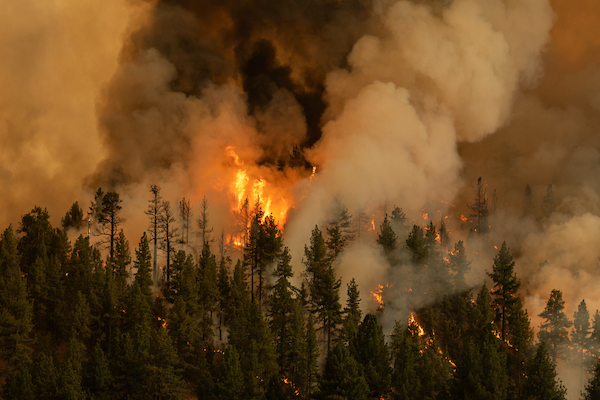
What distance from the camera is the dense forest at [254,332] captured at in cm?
5528

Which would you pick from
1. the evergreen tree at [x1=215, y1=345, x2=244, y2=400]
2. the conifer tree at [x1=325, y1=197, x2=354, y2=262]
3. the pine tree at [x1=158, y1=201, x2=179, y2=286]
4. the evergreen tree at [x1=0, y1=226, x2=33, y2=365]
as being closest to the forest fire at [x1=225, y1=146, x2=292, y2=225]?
the pine tree at [x1=158, y1=201, x2=179, y2=286]

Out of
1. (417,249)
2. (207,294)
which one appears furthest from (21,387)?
(417,249)

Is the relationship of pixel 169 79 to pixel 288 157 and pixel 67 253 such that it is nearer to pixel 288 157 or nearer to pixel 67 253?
pixel 288 157

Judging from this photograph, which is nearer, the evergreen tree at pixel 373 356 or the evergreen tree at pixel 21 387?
the evergreen tree at pixel 21 387

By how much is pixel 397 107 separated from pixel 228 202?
30577 millimetres

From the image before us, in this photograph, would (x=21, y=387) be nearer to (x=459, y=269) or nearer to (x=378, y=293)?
(x=378, y=293)

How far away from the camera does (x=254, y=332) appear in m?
61.1

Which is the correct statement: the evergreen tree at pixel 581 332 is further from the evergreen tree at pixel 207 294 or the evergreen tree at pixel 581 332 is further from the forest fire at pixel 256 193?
the forest fire at pixel 256 193

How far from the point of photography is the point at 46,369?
176 ft

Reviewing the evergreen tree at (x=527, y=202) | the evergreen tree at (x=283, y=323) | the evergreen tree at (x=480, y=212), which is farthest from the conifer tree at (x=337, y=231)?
the evergreen tree at (x=527, y=202)

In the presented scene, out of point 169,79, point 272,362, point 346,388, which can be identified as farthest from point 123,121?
point 346,388

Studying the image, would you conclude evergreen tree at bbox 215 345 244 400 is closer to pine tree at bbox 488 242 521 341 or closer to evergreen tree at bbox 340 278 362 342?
evergreen tree at bbox 340 278 362 342

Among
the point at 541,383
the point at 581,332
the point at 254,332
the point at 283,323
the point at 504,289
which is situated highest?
the point at 504,289

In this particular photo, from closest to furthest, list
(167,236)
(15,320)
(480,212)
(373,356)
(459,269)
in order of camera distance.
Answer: (373,356) < (15,320) < (167,236) < (459,269) < (480,212)
